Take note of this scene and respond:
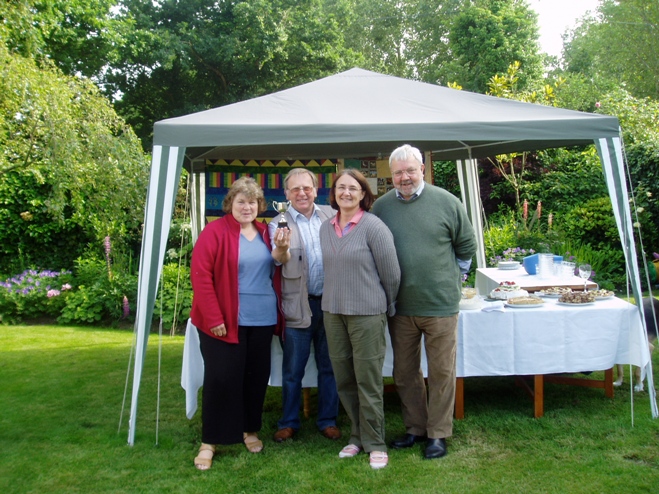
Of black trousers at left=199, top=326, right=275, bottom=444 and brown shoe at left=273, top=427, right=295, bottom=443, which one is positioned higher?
black trousers at left=199, top=326, right=275, bottom=444

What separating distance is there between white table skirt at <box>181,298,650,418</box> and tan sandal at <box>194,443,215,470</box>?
366 mm

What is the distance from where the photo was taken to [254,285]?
10.0 feet

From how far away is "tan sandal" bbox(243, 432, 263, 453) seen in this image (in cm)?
324

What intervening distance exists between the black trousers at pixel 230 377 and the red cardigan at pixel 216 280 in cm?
7

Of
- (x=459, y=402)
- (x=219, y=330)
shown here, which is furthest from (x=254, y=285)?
(x=459, y=402)

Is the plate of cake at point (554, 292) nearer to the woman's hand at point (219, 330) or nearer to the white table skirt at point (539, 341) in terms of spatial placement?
the white table skirt at point (539, 341)

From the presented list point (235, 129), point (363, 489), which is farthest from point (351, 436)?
point (235, 129)

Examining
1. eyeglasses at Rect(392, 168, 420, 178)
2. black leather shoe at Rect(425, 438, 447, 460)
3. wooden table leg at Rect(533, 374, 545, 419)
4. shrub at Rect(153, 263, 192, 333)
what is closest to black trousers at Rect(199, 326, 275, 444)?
black leather shoe at Rect(425, 438, 447, 460)

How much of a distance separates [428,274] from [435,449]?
0.93 metres

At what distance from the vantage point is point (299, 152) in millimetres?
5387

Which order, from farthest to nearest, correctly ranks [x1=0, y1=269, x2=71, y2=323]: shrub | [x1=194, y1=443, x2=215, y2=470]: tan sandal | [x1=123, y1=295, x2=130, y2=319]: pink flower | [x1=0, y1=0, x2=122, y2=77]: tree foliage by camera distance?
[x1=0, y1=0, x2=122, y2=77]: tree foliage → [x1=0, y1=269, x2=71, y2=323]: shrub → [x1=123, y1=295, x2=130, y2=319]: pink flower → [x1=194, y1=443, x2=215, y2=470]: tan sandal

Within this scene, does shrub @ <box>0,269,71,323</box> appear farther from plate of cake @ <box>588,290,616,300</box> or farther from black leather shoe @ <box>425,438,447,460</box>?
plate of cake @ <box>588,290,616,300</box>

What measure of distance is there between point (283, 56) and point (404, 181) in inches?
548

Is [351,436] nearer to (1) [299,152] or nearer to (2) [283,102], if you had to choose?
(2) [283,102]
